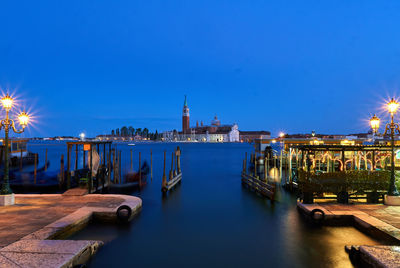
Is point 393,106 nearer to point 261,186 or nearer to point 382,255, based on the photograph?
point 382,255

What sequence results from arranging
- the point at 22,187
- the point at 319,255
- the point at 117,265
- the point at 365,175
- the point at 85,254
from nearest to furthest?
1. the point at 85,254
2. the point at 117,265
3. the point at 319,255
4. the point at 365,175
5. the point at 22,187

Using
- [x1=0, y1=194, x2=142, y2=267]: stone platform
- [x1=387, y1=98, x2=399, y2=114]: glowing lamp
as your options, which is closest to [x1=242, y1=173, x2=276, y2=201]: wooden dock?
[x1=387, y1=98, x2=399, y2=114]: glowing lamp

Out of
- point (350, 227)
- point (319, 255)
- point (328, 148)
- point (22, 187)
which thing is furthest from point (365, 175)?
point (22, 187)

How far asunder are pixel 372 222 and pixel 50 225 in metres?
8.47

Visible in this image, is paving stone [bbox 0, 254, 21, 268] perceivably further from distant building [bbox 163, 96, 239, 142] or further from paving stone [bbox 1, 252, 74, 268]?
distant building [bbox 163, 96, 239, 142]

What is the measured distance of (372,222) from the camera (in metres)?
7.95

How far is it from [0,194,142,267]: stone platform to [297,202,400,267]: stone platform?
5.86 metres

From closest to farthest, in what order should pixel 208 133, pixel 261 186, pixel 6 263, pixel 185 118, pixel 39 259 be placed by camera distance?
1. pixel 6 263
2. pixel 39 259
3. pixel 261 186
4. pixel 208 133
5. pixel 185 118

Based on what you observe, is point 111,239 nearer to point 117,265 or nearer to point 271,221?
point 117,265

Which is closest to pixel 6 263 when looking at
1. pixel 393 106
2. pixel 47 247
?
pixel 47 247

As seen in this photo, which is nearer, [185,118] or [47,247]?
[47,247]

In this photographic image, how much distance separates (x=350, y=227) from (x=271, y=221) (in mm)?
2904

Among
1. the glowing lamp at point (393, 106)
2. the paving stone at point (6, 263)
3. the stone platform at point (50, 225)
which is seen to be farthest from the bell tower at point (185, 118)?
the paving stone at point (6, 263)

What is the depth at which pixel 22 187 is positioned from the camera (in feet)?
56.2
